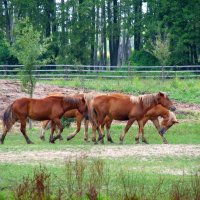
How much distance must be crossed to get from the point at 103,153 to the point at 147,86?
78.4 feet

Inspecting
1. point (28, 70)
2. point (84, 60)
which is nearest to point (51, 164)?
point (28, 70)

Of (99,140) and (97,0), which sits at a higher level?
(97,0)

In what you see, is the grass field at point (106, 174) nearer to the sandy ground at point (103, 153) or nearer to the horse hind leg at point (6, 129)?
the sandy ground at point (103, 153)

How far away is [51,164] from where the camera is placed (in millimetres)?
18797

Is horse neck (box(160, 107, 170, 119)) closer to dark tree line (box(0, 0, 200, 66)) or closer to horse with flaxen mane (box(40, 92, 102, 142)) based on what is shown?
horse with flaxen mane (box(40, 92, 102, 142))

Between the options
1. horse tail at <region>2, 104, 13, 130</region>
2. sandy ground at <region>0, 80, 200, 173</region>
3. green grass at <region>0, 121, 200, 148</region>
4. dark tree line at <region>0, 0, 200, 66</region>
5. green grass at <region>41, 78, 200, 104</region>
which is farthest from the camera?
dark tree line at <region>0, 0, 200, 66</region>

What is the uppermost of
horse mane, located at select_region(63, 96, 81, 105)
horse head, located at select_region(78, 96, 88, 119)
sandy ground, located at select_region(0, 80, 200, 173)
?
horse mane, located at select_region(63, 96, 81, 105)

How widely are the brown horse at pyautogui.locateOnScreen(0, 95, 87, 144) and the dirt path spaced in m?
3.44

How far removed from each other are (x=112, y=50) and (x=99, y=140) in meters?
45.4

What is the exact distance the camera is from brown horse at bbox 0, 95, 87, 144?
2572cm

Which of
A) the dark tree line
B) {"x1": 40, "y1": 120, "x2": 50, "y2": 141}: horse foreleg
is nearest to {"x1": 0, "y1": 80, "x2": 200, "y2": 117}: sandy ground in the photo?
{"x1": 40, "y1": 120, "x2": 50, "y2": 141}: horse foreleg

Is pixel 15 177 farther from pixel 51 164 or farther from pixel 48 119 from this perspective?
pixel 48 119

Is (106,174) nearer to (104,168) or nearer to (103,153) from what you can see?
(104,168)

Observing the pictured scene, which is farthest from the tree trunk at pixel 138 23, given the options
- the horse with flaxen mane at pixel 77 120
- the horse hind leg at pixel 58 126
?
the horse hind leg at pixel 58 126
